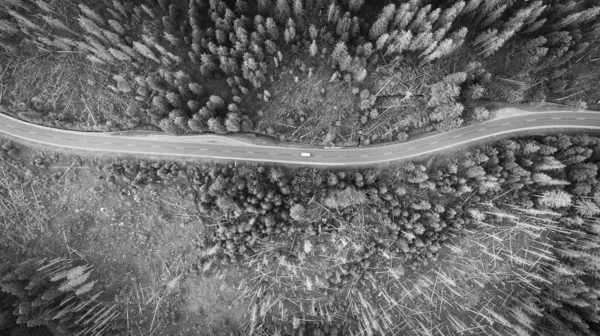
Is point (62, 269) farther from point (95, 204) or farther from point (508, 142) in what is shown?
point (508, 142)

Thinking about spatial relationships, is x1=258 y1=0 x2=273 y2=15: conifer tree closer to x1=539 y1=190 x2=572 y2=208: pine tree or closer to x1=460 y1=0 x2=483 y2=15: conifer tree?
x1=460 y1=0 x2=483 y2=15: conifer tree

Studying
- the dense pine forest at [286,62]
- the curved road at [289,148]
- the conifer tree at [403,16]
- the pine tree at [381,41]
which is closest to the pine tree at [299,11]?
the dense pine forest at [286,62]

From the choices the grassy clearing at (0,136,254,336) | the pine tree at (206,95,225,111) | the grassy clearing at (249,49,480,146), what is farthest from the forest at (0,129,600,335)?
the pine tree at (206,95,225,111)

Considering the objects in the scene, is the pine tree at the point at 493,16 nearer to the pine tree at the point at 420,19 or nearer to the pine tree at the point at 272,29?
the pine tree at the point at 420,19

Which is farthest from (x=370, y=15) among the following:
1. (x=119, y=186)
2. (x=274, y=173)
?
(x=119, y=186)

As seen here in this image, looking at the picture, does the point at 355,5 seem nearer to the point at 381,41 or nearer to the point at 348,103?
the point at 381,41

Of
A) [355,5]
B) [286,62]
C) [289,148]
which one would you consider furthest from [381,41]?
[289,148]
